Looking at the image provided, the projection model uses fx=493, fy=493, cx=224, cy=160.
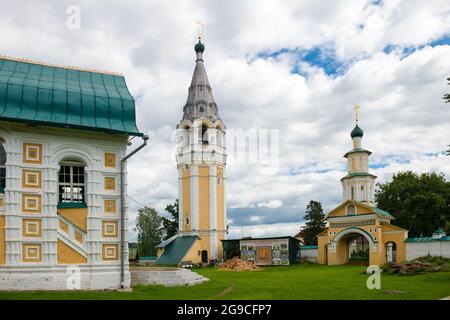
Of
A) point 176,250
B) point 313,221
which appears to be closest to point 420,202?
point 313,221

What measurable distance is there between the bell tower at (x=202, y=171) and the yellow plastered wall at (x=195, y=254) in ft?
0.59

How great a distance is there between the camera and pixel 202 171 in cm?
4997

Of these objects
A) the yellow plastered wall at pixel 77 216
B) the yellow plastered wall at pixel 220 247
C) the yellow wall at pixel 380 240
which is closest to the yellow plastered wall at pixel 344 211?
the yellow wall at pixel 380 240

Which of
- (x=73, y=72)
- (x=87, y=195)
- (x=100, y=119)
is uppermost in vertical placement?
(x=73, y=72)

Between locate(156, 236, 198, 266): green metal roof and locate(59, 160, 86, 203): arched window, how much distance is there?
2858 cm

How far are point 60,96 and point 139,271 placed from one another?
24.8 ft

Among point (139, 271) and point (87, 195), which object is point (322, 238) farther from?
point (87, 195)

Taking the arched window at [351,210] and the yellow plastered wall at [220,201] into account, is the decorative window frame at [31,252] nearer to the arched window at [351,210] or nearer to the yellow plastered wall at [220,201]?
the arched window at [351,210]

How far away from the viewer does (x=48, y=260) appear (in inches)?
659

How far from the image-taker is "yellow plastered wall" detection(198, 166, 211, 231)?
49.5 metres

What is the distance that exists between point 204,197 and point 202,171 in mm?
2638
